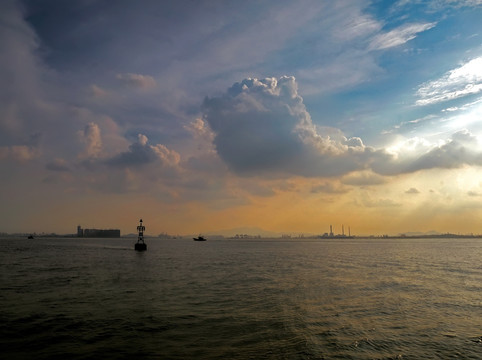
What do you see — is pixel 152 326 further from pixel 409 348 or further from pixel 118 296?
pixel 409 348

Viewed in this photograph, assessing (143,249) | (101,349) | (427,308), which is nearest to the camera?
(101,349)

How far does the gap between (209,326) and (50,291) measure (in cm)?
2194

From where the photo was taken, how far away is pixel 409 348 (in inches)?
730

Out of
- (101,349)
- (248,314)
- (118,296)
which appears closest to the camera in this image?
(101,349)

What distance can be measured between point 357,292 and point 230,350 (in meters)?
23.7

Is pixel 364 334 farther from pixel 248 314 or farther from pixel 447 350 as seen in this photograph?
pixel 248 314

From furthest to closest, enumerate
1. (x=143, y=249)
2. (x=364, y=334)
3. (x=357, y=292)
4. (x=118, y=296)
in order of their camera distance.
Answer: (x=143, y=249) < (x=357, y=292) < (x=118, y=296) < (x=364, y=334)

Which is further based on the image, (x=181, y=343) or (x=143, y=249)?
(x=143, y=249)

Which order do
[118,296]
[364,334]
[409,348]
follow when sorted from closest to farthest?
[409,348] → [364,334] → [118,296]

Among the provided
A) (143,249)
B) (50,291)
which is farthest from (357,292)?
(143,249)

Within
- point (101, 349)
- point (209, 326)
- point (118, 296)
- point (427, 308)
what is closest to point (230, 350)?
point (209, 326)

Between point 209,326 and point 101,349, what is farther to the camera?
point 209,326

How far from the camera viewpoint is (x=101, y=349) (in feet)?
57.2

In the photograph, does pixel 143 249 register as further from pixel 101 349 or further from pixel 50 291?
pixel 101 349
